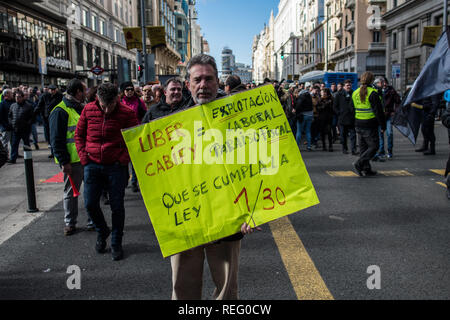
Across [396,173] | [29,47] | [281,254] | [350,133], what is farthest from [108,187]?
[29,47]

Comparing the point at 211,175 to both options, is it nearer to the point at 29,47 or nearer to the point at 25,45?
the point at 25,45

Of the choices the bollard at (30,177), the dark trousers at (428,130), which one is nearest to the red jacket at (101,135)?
the bollard at (30,177)

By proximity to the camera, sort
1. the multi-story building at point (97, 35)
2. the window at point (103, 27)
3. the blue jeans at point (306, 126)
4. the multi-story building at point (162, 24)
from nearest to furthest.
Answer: the blue jeans at point (306, 126) → the multi-story building at point (97, 35) → the window at point (103, 27) → the multi-story building at point (162, 24)

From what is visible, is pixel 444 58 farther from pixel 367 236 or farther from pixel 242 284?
pixel 242 284

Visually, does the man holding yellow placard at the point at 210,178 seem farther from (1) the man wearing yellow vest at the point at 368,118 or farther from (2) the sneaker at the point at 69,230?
(1) the man wearing yellow vest at the point at 368,118

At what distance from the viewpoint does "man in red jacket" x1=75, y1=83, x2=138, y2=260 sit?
14.6 ft

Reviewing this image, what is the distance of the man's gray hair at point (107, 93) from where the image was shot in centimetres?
434

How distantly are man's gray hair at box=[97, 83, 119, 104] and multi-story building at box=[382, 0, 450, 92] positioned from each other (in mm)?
32954

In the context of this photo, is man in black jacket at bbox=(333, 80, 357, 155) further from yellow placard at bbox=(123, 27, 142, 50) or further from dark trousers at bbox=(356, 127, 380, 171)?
yellow placard at bbox=(123, 27, 142, 50)

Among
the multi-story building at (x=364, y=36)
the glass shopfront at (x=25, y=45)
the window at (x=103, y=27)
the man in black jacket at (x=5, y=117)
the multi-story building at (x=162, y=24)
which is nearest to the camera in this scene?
the man in black jacket at (x=5, y=117)

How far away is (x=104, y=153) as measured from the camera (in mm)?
4457

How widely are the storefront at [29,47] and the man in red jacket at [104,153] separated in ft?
70.9

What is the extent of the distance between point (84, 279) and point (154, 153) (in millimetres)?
1902
